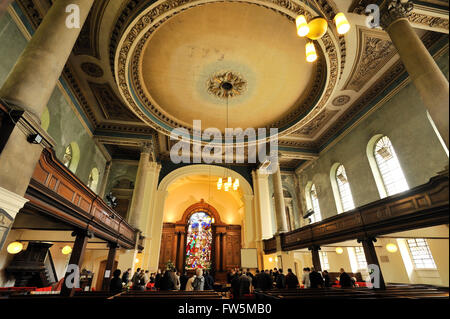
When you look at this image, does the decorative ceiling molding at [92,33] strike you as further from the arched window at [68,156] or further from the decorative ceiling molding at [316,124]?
the decorative ceiling molding at [316,124]

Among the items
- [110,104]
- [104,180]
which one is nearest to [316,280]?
[110,104]

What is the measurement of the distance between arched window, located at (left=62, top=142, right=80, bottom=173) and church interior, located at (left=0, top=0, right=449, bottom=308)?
6 cm

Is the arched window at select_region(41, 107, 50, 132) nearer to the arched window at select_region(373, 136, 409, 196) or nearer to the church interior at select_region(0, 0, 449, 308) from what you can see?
the church interior at select_region(0, 0, 449, 308)

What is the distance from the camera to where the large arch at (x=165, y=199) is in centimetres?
1256

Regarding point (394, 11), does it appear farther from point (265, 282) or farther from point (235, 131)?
point (235, 131)

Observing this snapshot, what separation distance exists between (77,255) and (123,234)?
125 inches

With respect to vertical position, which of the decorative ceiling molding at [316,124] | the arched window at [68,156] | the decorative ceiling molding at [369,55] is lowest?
the arched window at [68,156]

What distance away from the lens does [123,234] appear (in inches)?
338

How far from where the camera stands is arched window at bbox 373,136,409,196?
329 inches

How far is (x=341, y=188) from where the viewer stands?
38.4ft

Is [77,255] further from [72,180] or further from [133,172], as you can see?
[133,172]

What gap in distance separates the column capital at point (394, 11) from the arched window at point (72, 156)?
11.6m

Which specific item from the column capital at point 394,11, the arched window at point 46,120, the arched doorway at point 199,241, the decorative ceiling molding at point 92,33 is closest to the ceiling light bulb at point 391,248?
the column capital at point 394,11

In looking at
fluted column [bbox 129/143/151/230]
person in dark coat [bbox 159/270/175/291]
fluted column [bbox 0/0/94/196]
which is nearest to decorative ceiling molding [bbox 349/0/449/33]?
fluted column [bbox 0/0/94/196]
